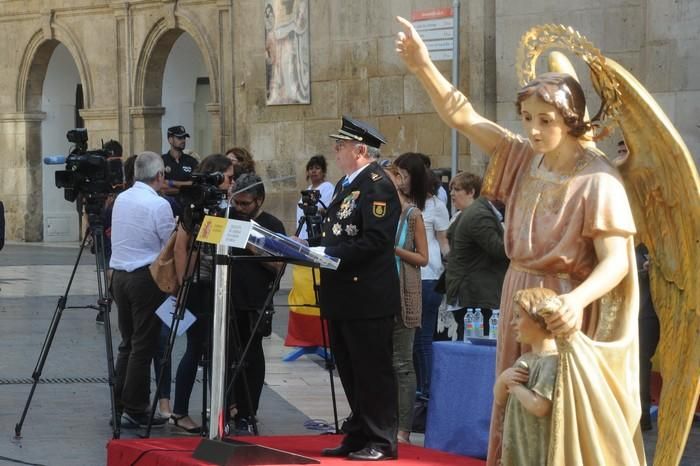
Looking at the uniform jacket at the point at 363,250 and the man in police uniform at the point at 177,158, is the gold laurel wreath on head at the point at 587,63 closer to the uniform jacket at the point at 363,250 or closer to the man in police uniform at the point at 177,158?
the uniform jacket at the point at 363,250

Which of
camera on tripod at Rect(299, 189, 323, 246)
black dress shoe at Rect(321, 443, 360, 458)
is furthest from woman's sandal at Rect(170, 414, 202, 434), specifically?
black dress shoe at Rect(321, 443, 360, 458)

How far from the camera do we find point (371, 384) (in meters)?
6.88

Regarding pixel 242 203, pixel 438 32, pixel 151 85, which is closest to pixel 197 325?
pixel 242 203

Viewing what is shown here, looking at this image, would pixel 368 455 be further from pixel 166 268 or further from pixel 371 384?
pixel 166 268

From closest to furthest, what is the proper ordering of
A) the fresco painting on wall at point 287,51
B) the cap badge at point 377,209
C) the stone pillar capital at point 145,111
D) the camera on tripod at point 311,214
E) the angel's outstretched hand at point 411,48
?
the angel's outstretched hand at point 411,48 < the cap badge at point 377,209 < the camera on tripod at point 311,214 < the fresco painting on wall at point 287,51 < the stone pillar capital at point 145,111

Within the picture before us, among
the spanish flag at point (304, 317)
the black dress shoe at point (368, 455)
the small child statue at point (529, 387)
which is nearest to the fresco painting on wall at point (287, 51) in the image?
the spanish flag at point (304, 317)

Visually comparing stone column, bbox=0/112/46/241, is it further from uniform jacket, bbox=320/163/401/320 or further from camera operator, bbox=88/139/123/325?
uniform jacket, bbox=320/163/401/320

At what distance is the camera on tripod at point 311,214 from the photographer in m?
9.23

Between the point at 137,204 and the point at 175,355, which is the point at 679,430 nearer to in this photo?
the point at 137,204

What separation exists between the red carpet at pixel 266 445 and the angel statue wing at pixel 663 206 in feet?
6.48

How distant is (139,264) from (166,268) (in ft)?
1.82

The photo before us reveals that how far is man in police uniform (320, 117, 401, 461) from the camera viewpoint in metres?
6.88

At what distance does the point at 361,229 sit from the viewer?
6953 mm

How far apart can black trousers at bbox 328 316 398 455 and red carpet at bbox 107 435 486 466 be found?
142mm
